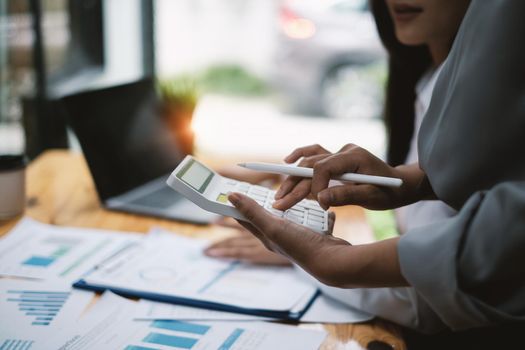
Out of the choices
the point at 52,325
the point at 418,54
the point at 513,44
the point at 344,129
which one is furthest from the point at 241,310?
the point at 344,129

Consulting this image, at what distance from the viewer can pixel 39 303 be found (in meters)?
0.88

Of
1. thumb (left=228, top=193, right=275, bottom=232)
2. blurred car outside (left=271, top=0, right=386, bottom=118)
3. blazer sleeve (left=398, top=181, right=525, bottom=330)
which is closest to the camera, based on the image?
blazer sleeve (left=398, top=181, right=525, bottom=330)

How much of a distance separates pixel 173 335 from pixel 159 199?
1.88 feet

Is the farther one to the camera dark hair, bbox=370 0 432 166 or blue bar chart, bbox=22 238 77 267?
dark hair, bbox=370 0 432 166

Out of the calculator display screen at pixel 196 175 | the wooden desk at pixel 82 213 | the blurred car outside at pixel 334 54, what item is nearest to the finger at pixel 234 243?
the wooden desk at pixel 82 213

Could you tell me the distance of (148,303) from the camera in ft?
2.90

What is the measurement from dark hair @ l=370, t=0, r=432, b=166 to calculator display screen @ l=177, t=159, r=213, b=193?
627 mm

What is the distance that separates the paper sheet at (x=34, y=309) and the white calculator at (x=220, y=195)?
25cm

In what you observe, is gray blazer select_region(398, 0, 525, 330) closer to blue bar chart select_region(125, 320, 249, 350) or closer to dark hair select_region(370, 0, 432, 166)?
blue bar chart select_region(125, 320, 249, 350)

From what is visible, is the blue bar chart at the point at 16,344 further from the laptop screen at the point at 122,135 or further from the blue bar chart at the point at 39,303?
the laptop screen at the point at 122,135

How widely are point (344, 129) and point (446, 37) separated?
141 inches

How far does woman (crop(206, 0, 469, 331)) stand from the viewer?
34.4 inches

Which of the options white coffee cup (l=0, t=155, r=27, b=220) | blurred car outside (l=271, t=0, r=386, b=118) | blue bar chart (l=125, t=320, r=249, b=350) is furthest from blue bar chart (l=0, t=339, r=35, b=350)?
blurred car outside (l=271, t=0, r=386, b=118)

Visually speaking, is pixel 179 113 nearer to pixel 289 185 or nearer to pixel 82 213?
pixel 82 213
